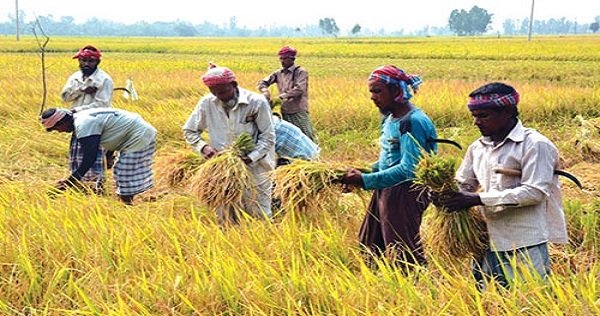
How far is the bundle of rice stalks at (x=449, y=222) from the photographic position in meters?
2.62

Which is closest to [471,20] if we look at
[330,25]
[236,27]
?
[330,25]

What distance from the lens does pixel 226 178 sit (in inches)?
142

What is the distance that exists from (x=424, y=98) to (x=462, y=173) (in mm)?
7182

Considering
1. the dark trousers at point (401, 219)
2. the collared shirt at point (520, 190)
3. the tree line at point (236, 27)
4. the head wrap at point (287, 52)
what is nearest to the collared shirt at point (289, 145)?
the dark trousers at point (401, 219)

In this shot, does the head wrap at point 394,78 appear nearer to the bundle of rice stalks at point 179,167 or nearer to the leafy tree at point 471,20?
the bundle of rice stalks at point 179,167

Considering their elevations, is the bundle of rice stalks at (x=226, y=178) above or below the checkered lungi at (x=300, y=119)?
above

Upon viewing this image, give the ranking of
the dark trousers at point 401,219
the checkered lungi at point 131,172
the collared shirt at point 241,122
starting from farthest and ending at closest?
the checkered lungi at point 131,172 < the collared shirt at point 241,122 < the dark trousers at point 401,219

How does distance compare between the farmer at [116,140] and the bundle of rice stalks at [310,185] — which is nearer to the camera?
the bundle of rice stalks at [310,185]

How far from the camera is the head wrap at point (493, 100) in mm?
2508

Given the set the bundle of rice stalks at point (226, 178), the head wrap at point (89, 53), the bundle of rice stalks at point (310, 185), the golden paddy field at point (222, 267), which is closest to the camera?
the golden paddy field at point (222, 267)

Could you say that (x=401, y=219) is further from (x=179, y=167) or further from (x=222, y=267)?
(x=179, y=167)

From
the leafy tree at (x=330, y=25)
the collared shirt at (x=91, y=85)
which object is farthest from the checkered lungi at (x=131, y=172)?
the leafy tree at (x=330, y=25)

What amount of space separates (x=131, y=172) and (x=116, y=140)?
0.24 metres

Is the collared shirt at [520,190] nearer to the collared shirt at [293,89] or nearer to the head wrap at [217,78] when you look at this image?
the head wrap at [217,78]
